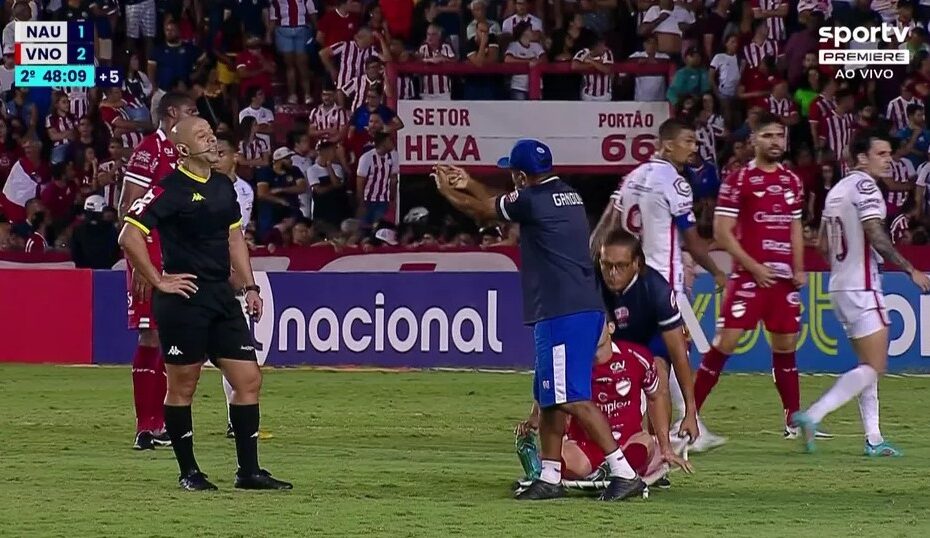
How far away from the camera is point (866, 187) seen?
39.1ft

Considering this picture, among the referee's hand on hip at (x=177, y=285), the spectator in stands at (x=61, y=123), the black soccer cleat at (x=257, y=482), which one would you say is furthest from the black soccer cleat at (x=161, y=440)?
the spectator in stands at (x=61, y=123)

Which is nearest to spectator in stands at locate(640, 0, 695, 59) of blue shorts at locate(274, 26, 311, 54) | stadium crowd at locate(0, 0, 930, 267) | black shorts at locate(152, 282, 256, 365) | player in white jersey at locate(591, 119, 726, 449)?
stadium crowd at locate(0, 0, 930, 267)

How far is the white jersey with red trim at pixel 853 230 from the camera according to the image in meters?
Result: 11.9

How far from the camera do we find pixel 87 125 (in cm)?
2394

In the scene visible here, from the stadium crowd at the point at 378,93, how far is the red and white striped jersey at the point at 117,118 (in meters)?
0.03

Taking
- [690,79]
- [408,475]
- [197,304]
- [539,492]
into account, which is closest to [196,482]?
[197,304]

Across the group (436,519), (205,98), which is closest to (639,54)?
(205,98)

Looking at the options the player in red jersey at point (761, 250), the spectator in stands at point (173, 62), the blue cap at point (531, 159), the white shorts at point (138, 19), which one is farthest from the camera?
the white shorts at point (138, 19)

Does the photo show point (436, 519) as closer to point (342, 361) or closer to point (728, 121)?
point (342, 361)

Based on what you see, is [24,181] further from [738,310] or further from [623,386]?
[623,386]

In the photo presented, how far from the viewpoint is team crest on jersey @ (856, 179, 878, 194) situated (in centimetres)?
1190

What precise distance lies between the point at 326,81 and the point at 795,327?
13.0 m

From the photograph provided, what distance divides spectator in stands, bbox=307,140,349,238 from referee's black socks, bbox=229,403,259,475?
12.1 metres

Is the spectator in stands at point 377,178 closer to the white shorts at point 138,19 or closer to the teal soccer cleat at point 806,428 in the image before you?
the white shorts at point 138,19
